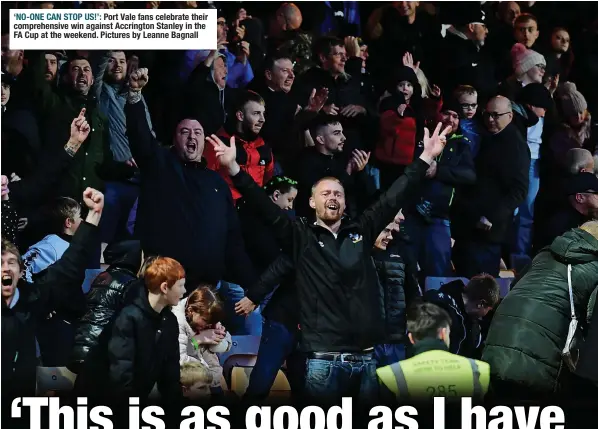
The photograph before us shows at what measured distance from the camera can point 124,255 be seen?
8.91 metres

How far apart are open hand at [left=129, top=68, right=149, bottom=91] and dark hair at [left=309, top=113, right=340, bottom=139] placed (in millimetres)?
1345

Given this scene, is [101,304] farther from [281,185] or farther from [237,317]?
[281,185]

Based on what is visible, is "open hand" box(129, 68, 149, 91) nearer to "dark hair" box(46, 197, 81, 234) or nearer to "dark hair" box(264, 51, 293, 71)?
"dark hair" box(46, 197, 81, 234)

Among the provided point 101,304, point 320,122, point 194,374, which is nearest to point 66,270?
point 101,304

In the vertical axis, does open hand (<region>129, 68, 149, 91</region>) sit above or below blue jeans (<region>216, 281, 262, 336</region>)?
above

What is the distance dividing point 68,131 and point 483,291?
10.8ft

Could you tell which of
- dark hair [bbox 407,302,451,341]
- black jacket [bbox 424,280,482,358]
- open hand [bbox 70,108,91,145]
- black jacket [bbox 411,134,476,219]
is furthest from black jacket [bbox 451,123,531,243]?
dark hair [bbox 407,302,451,341]

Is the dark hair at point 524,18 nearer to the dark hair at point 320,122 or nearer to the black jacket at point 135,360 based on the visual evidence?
the dark hair at point 320,122

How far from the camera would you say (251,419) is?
8094 mm

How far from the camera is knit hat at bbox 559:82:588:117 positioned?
1099cm

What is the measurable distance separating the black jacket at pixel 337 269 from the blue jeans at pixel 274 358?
1.90 feet

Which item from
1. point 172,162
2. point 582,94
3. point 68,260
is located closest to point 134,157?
point 172,162

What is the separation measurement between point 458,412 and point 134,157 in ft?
10.9

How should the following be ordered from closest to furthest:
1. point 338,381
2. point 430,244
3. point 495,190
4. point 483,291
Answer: point 338,381, point 483,291, point 430,244, point 495,190
